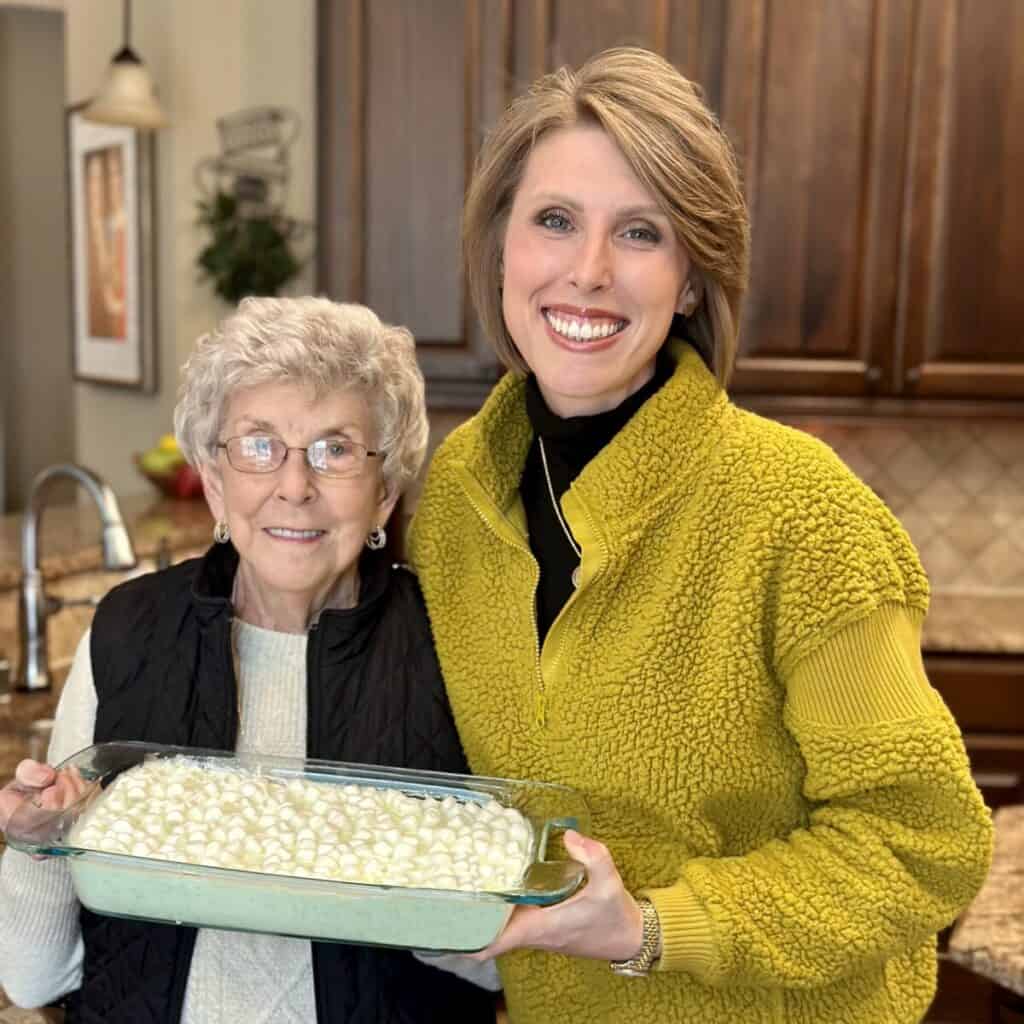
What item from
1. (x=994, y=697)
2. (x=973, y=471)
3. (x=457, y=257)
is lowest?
(x=994, y=697)

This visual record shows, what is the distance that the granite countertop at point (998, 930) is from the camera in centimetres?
118

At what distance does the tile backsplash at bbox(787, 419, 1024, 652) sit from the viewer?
3357 millimetres

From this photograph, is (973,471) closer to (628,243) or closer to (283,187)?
(283,187)

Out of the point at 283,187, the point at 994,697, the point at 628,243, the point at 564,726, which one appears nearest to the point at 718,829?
the point at 564,726

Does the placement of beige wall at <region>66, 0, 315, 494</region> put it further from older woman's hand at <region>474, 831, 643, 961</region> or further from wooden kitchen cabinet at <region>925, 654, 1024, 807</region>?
older woman's hand at <region>474, 831, 643, 961</region>

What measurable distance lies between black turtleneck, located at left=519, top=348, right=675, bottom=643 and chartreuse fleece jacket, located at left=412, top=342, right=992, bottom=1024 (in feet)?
0.08

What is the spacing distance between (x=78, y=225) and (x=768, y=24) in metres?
2.54

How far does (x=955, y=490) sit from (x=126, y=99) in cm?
253

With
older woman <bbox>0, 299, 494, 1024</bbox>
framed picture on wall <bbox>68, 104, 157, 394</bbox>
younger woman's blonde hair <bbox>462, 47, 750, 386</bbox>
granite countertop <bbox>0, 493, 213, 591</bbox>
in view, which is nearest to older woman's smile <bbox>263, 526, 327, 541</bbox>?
older woman <bbox>0, 299, 494, 1024</bbox>

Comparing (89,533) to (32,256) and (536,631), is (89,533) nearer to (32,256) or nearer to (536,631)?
(536,631)

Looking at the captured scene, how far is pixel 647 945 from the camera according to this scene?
3.45 ft

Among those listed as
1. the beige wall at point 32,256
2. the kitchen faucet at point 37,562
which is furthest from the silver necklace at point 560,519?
the beige wall at point 32,256

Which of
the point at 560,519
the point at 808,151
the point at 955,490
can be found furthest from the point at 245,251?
the point at 560,519

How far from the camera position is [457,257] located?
9.73ft
